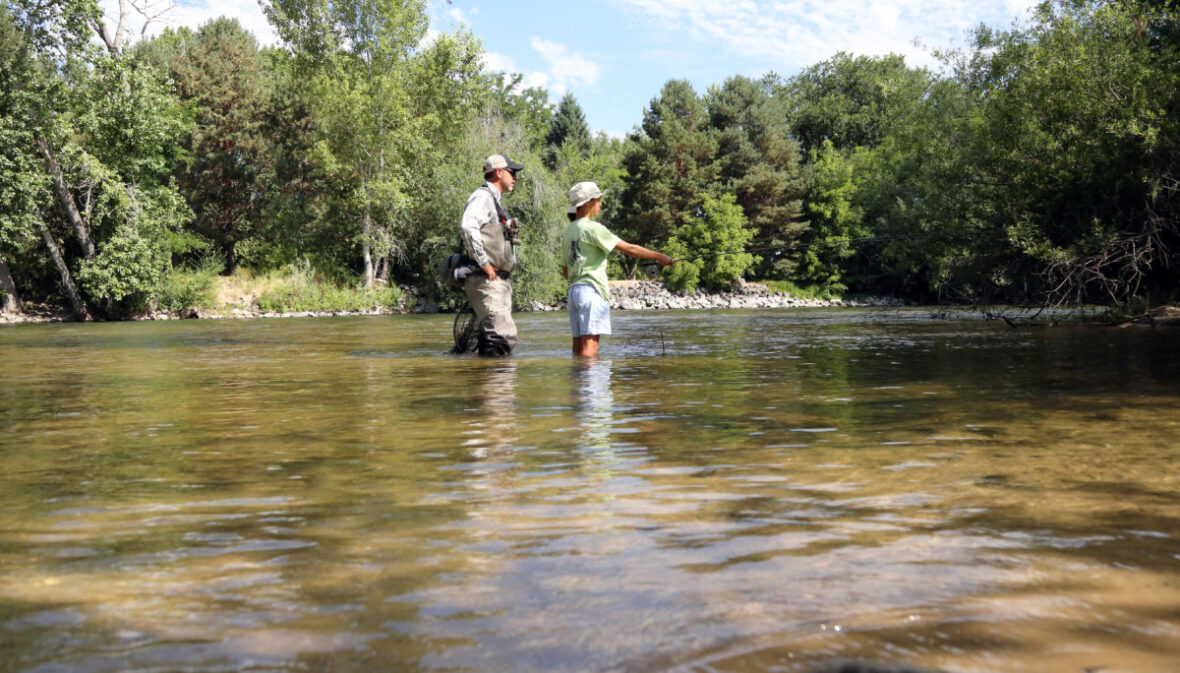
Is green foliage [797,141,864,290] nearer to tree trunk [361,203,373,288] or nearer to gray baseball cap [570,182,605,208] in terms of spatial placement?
tree trunk [361,203,373,288]

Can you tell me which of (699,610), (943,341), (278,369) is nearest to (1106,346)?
(943,341)

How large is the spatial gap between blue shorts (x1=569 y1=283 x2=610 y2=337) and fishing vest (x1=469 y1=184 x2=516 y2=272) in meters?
0.90

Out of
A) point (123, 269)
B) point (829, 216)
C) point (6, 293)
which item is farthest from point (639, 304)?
point (6, 293)

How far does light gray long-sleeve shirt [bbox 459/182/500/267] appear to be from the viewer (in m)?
11.3

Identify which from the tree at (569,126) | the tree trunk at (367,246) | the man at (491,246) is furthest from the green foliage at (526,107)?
the man at (491,246)

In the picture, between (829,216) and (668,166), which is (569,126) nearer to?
(668,166)

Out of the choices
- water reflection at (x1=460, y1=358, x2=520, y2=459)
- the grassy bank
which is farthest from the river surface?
the grassy bank

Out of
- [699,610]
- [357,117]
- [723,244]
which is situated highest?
[357,117]

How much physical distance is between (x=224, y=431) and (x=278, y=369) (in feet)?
18.9

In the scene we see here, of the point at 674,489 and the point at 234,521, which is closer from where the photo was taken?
the point at 234,521

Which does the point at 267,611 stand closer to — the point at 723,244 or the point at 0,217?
the point at 0,217

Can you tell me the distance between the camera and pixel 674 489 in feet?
13.8

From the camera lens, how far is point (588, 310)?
1145 cm

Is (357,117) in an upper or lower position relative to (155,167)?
upper
